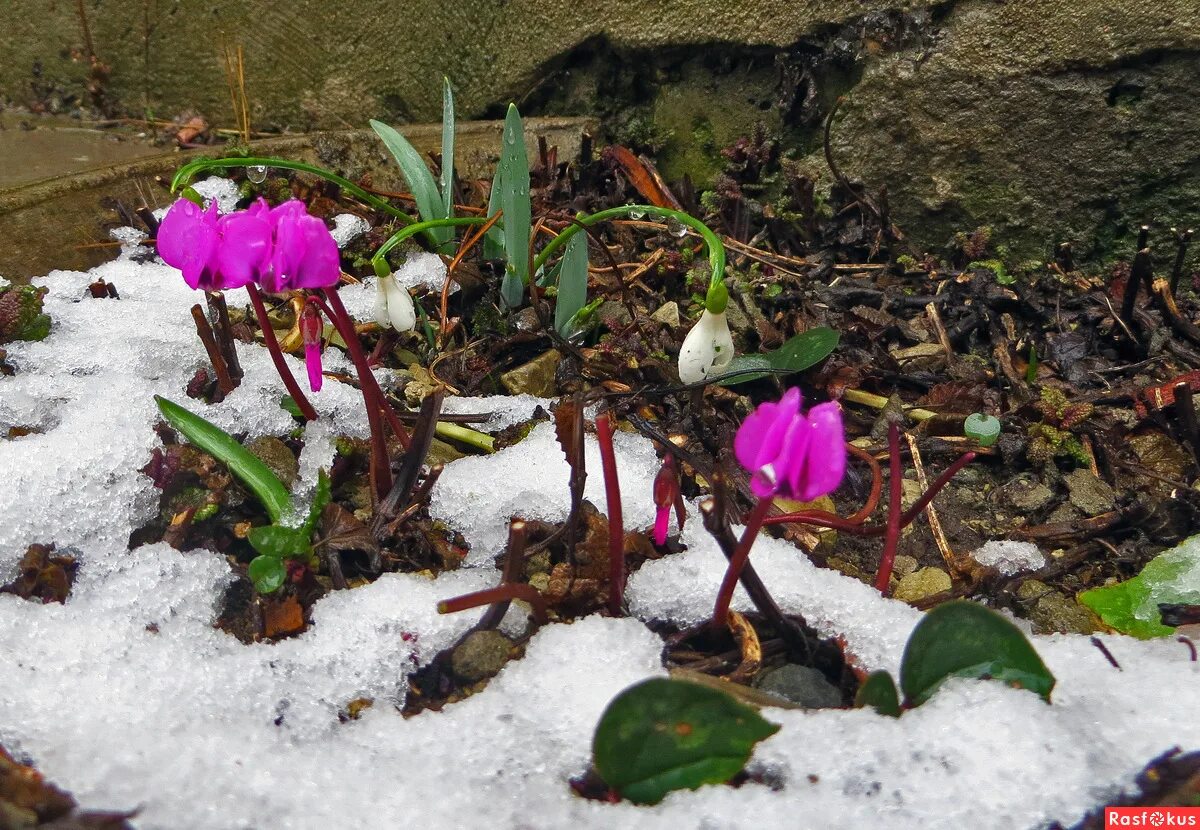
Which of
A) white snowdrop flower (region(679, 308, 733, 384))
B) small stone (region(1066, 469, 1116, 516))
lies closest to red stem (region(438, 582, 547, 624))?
white snowdrop flower (region(679, 308, 733, 384))

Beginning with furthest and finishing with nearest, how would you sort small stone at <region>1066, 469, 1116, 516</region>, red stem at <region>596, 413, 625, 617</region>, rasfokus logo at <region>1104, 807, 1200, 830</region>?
small stone at <region>1066, 469, 1116, 516</region>, red stem at <region>596, 413, 625, 617</region>, rasfokus logo at <region>1104, 807, 1200, 830</region>

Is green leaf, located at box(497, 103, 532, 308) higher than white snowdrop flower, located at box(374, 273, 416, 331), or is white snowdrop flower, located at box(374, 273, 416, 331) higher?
green leaf, located at box(497, 103, 532, 308)

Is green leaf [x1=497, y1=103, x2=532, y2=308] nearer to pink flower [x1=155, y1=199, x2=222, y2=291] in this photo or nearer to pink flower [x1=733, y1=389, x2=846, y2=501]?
pink flower [x1=155, y1=199, x2=222, y2=291]

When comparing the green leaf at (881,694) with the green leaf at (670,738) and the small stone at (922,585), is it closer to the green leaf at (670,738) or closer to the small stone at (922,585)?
the green leaf at (670,738)

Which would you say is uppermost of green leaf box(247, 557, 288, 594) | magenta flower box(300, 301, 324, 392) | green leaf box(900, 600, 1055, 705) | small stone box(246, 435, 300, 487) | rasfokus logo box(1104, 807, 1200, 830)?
magenta flower box(300, 301, 324, 392)

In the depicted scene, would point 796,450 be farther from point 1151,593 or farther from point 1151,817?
point 1151,593

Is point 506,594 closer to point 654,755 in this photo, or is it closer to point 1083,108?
point 654,755

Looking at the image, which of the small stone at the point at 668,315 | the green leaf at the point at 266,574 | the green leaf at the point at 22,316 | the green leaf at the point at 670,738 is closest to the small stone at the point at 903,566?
the green leaf at the point at 670,738
